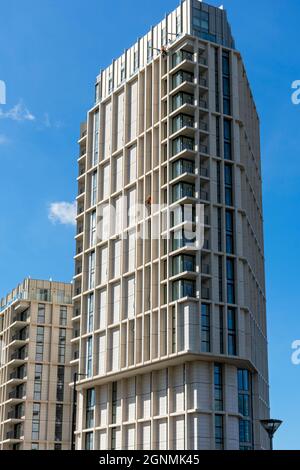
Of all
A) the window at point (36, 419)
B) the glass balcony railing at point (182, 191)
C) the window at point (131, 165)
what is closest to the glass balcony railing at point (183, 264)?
the glass balcony railing at point (182, 191)

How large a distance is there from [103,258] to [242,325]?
1824 cm

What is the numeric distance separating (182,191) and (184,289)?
968 cm

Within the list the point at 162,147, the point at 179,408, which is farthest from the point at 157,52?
the point at 179,408

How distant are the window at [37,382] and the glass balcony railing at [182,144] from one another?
48578mm

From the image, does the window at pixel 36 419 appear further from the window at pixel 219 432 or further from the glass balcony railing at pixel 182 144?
the glass balcony railing at pixel 182 144

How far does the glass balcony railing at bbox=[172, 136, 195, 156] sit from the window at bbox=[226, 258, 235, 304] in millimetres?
11669

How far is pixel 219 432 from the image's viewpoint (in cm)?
6594

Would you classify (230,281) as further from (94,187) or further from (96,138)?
(96,138)

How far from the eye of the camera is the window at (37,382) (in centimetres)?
10806

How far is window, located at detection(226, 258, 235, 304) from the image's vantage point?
7062cm

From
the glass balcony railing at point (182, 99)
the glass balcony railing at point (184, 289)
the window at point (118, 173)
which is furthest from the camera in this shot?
the window at point (118, 173)

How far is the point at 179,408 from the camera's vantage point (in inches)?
2621

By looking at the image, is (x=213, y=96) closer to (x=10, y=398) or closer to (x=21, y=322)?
(x=21, y=322)

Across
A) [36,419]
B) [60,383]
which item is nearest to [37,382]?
[60,383]
